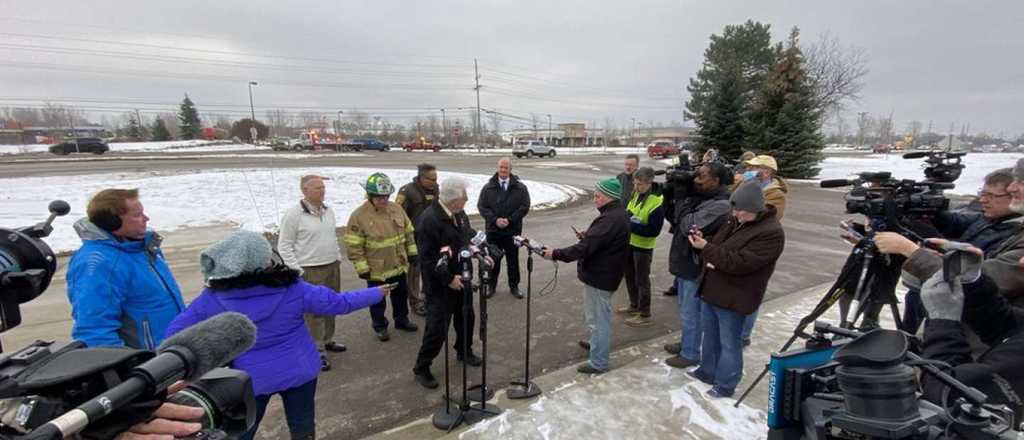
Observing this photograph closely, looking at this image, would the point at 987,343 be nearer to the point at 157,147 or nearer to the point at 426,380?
the point at 426,380

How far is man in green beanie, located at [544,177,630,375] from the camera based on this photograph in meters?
3.63

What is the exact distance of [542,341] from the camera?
4562mm

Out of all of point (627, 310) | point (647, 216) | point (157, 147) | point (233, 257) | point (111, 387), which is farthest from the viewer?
point (157, 147)

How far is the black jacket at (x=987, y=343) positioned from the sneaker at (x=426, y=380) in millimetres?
3109

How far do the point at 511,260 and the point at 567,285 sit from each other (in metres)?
0.97

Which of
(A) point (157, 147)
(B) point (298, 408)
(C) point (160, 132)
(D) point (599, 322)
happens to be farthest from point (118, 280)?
(C) point (160, 132)

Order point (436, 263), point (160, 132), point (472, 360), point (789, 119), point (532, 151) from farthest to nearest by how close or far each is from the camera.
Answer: point (160, 132)
point (532, 151)
point (789, 119)
point (472, 360)
point (436, 263)

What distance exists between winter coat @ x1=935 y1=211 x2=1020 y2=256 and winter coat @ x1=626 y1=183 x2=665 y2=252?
2.26 metres

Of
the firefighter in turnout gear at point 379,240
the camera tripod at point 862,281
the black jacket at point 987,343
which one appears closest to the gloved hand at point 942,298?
the black jacket at point 987,343

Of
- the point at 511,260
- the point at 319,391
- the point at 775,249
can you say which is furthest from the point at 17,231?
the point at 511,260

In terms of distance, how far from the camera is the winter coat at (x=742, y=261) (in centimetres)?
316

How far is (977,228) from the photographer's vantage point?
3178mm

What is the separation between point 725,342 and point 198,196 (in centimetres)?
1382

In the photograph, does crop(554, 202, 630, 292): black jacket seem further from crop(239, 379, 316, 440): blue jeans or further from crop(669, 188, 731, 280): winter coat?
crop(239, 379, 316, 440): blue jeans
